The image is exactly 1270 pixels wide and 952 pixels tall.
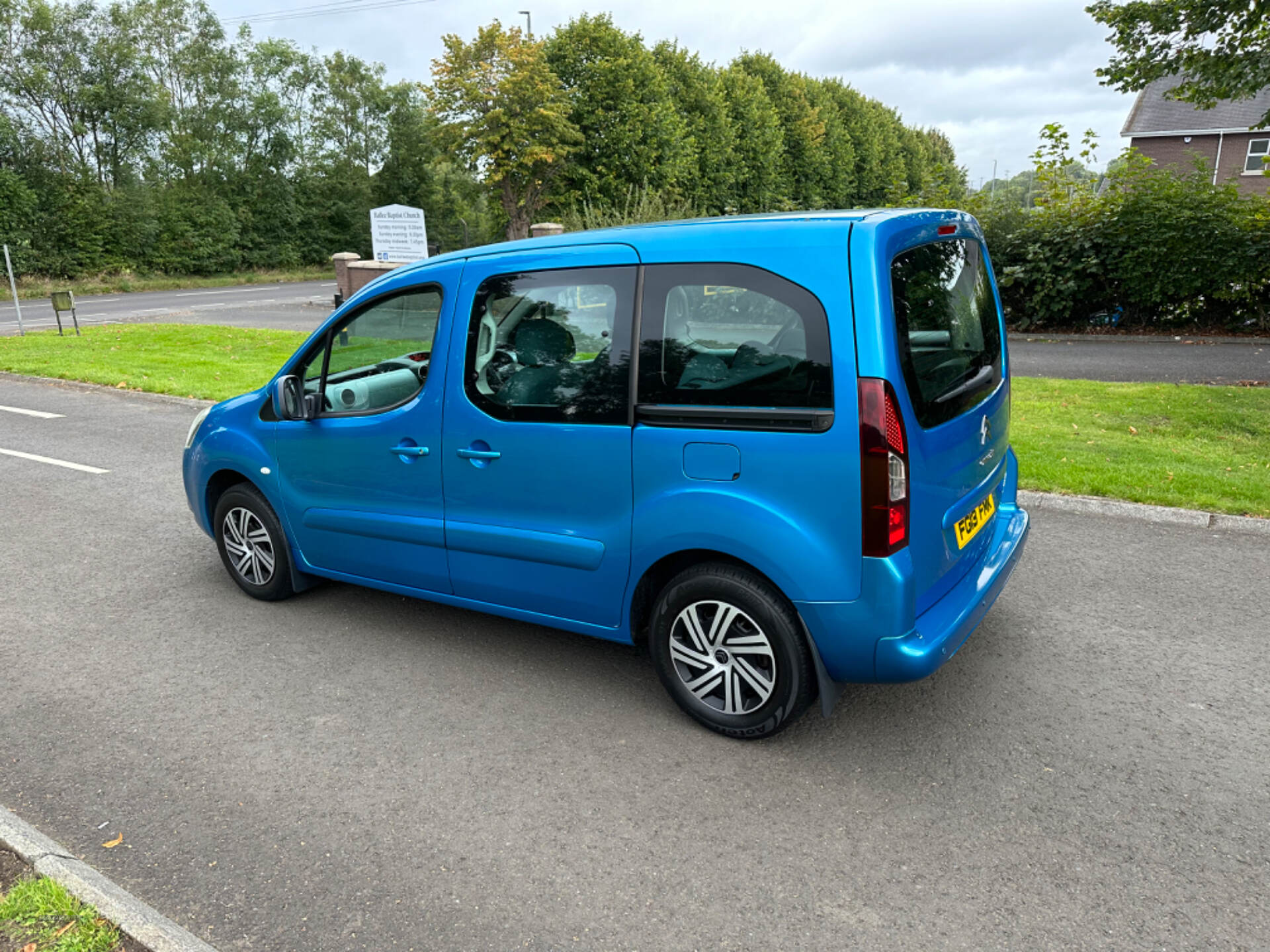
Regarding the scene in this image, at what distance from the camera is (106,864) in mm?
2943

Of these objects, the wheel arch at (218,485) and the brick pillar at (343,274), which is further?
the brick pillar at (343,274)

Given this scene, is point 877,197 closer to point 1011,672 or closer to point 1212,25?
point 1212,25

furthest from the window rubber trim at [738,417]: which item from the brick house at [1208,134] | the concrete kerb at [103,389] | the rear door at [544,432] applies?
the brick house at [1208,134]

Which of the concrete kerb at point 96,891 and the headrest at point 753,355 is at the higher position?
the headrest at point 753,355

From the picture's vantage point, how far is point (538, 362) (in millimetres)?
3795

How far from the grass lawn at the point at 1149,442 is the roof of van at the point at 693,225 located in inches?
144

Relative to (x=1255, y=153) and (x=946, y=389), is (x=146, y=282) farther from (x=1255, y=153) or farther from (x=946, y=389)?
(x=1255, y=153)

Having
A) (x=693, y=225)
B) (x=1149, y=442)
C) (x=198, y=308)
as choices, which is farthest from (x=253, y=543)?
(x=198, y=308)

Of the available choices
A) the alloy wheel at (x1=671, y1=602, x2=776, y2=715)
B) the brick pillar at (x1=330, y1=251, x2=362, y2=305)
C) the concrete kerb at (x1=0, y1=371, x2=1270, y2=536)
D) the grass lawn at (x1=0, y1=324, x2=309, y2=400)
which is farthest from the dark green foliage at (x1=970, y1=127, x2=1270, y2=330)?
the brick pillar at (x1=330, y1=251, x2=362, y2=305)

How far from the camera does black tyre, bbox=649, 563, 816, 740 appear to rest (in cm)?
332

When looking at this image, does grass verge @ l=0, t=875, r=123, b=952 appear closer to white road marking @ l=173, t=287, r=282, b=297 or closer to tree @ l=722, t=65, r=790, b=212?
white road marking @ l=173, t=287, r=282, b=297

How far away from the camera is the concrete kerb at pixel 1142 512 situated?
577 cm

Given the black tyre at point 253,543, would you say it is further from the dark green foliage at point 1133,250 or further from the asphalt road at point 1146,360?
the dark green foliage at point 1133,250

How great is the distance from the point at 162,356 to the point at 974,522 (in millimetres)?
15009
